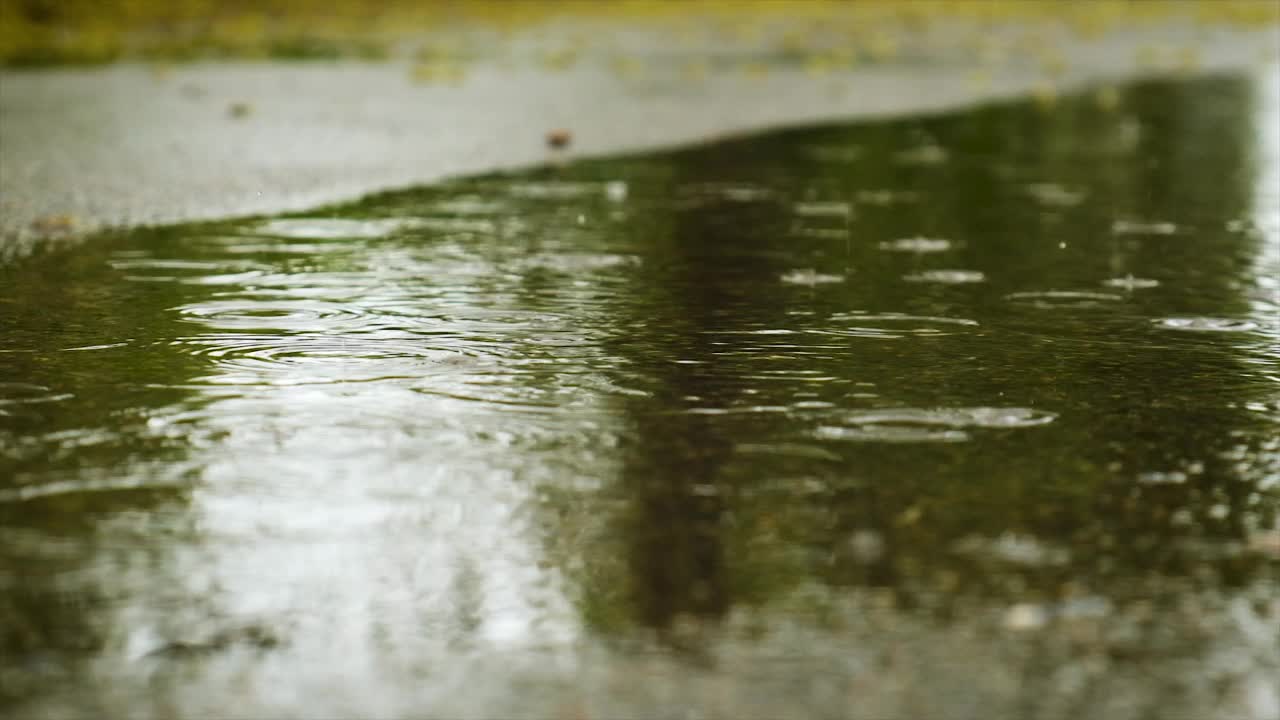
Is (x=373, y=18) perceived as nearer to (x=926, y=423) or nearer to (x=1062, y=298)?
(x=1062, y=298)

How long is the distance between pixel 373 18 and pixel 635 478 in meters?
21.1

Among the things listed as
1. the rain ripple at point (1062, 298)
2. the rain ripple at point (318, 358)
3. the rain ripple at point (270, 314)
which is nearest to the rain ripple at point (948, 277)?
the rain ripple at point (1062, 298)

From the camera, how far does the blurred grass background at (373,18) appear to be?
18.7m

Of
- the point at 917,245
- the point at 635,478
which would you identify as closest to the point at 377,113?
the point at 917,245

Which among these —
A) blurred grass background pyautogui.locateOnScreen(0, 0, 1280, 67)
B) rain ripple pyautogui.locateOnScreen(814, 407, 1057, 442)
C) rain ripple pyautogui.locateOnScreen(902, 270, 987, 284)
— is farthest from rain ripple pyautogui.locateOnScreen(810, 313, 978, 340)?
blurred grass background pyautogui.locateOnScreen(0, 0, 1280, 67)

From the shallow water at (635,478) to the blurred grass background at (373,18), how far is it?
442 inches

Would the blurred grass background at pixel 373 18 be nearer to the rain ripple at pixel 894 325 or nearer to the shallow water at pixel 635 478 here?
the shallow water at pixel 635 478

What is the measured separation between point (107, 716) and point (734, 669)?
2.69 ft

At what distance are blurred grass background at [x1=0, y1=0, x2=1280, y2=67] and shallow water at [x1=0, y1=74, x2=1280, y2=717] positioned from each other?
11.2 metres

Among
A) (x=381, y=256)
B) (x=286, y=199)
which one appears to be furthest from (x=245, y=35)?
(x=381, y=256)

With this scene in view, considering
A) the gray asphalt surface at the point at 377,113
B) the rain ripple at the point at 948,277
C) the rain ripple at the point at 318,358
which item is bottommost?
the rain ripple at the point at 948,277

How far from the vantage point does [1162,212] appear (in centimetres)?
884

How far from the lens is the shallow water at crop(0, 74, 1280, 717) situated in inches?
113

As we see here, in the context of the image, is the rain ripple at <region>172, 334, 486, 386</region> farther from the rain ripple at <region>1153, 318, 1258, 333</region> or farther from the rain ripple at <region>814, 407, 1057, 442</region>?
the rain ripple at <region>1153, 318, 1258, 333</region>
